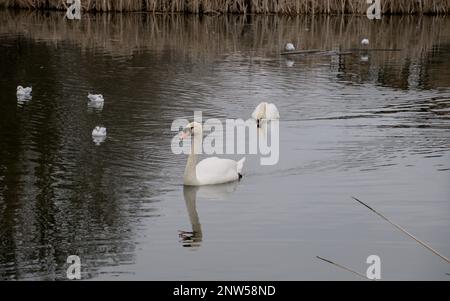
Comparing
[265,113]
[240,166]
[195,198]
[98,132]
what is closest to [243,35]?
[265,113]

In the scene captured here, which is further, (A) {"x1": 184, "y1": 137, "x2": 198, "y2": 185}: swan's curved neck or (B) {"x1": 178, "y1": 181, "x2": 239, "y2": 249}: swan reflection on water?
(A) {"x1": 184, "y1": 137, "x2": 198, "y2": 185}: swan's curved neck

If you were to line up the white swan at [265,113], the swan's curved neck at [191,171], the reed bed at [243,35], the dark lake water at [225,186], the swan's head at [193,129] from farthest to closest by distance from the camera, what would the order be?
1. the reed bed at [243,35]
2. the white swan at [265,113]
3. the swan's head at [193,129]
4. the swan's curved neck at [191,171]
5. the dark lake water at [225,186]

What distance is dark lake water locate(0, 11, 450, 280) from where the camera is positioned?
809 cm

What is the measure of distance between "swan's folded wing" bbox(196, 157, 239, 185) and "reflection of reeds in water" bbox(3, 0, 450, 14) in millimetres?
20349

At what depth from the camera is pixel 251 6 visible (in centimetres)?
3131

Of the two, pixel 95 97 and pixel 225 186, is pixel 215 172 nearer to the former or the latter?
pixel 225 186

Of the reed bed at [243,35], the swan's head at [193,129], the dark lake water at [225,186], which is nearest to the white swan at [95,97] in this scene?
the dark lake water at [225,186]

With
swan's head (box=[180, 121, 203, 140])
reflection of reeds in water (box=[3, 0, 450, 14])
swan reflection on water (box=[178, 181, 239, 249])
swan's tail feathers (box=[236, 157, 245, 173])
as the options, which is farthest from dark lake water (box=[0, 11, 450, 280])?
reflection of reeds in water (box=[3, 0, 450, 14])

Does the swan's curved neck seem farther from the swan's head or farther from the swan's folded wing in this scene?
the swan's head

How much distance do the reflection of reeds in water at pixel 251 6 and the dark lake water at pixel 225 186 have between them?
28.3 feet

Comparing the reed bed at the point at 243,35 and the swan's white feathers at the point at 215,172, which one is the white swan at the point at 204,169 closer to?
the swan's white feathers at the point at 215,172

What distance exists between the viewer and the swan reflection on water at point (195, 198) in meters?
8.59

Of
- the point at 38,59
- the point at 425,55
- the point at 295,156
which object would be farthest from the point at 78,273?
the point at 425,55
